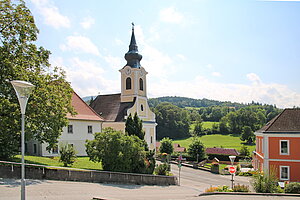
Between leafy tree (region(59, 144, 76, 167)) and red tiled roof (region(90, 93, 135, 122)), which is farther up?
red tiled roof (region(90, 93, 135, 122))

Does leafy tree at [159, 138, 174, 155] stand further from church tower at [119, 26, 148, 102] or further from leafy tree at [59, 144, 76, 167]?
leafy tree at [59, 144, 76, 167]

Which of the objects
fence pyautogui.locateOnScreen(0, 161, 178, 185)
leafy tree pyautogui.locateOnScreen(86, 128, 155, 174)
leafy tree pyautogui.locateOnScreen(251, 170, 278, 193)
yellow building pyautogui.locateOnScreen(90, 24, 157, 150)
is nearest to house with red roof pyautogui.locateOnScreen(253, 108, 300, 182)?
leafy tree pyautogui.locateOnScreen(251, 170, 278, 193)

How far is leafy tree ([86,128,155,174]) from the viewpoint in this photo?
23625 mm

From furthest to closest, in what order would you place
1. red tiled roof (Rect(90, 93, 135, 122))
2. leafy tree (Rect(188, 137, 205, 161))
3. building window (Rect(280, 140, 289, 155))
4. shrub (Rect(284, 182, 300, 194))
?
leafy tree (Rect(188, 137, 205, 161)) → red tiled roof (Rect(90, 93, 135, 122)) → building window (Rect(280, 140, 289, 155)) → shrub (Rect(284, 182, 300, 194))

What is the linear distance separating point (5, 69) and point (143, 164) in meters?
13.4

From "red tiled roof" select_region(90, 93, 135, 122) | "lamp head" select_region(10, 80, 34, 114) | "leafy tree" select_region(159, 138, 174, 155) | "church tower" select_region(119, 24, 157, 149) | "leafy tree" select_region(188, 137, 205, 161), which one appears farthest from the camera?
"leafy tree" select_region(159, 138, 174, 155)

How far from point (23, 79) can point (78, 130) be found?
1763cm

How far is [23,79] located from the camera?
19047mm

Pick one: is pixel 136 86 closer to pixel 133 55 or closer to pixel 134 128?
pixel 133 55

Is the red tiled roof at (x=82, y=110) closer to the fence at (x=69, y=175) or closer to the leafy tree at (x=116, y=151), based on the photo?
the leafy tree at (x=116, y=151)

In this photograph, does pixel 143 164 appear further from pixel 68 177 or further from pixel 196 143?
pixel 196 143

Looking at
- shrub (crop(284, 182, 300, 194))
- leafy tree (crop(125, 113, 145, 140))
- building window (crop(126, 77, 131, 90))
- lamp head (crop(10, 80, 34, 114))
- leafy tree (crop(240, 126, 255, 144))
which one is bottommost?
leafy tree (crop(240, 126, 255, 144))

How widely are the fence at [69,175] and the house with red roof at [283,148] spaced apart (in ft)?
43.5

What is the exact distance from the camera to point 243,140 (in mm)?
94062
